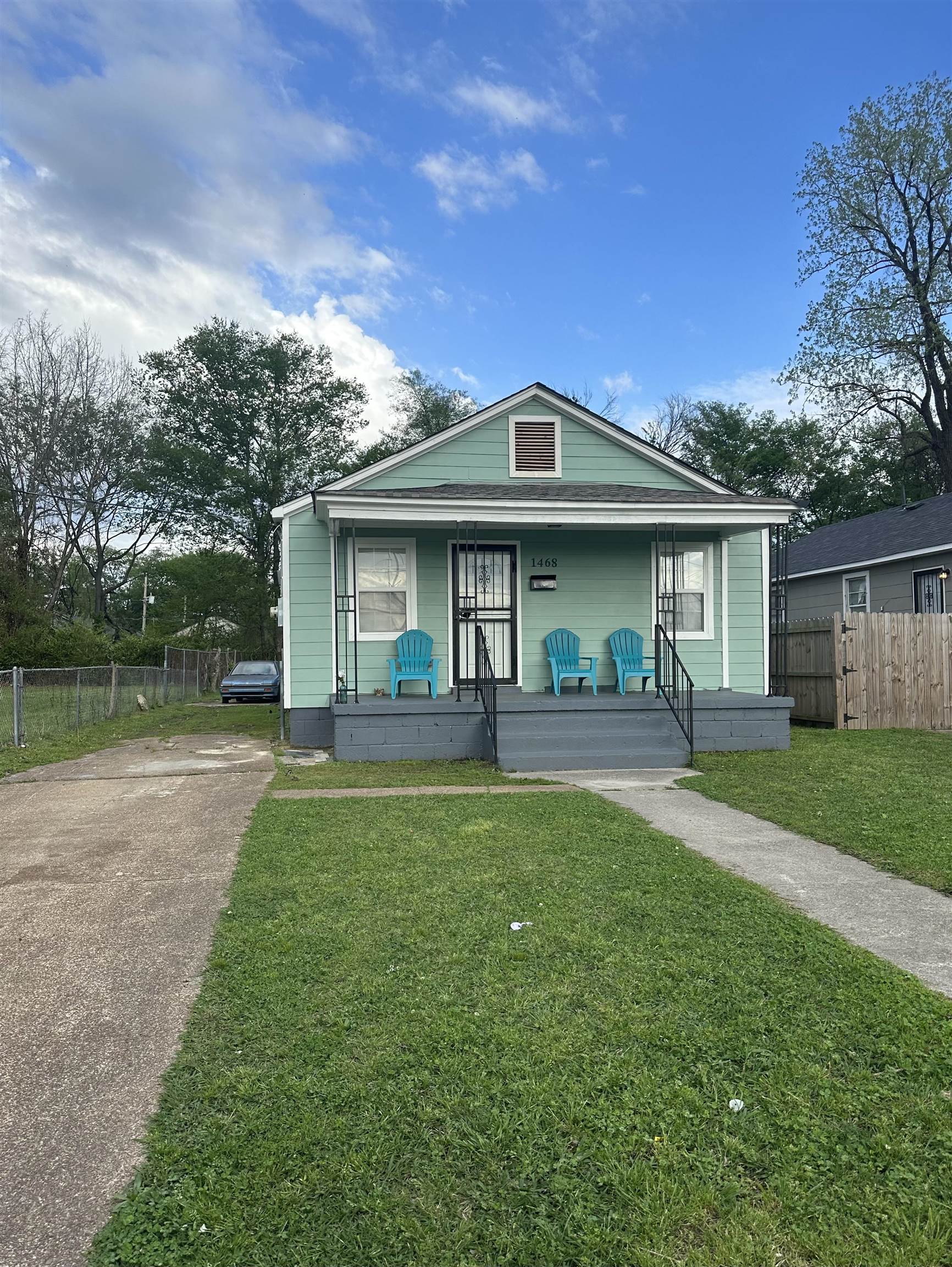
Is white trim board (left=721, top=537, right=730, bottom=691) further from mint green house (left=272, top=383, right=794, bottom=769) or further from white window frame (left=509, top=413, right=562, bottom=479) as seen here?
white window frame (left=509, top=413, right=562, bottom=479)

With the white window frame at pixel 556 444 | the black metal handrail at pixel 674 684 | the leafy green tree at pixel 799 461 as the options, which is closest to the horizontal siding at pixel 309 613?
the white window frame at pixel 556 444

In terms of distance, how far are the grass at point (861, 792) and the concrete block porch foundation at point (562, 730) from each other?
431 millimetres

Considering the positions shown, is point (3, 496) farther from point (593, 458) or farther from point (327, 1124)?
point (327, 1124)

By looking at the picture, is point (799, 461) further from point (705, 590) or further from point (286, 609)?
point (286, 609)

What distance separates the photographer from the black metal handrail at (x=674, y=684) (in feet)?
31.7

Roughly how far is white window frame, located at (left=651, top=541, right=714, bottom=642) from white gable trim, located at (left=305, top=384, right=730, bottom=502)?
0.87 m

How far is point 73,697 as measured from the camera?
1608 cm

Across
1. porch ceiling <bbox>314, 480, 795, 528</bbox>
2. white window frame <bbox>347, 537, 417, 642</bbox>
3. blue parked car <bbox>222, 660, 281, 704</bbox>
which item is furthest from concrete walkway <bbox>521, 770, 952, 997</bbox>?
blue parked car <bbox>222, 660, 281, 704</bbox>

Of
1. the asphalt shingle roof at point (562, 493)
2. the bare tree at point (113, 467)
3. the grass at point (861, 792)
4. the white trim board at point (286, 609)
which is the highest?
the bare tree at point (113, 467)

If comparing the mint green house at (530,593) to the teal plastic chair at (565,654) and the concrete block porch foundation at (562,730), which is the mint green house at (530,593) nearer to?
the concrete block porch foundation at (562,730)

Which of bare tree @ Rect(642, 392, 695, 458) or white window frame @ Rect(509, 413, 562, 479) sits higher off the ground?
bare tree @ Rect(642, 392, 695, 458)

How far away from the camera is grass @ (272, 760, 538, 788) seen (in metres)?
8.11

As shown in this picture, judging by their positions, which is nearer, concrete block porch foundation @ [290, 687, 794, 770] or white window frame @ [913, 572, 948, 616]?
concrete block porch foundation @ [290, 687, 794, 770]

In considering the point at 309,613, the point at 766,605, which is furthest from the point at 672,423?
the point at 309,613
